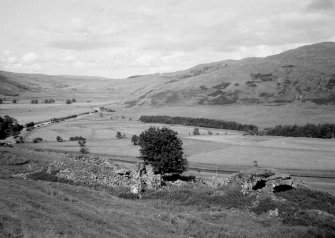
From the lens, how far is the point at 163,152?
6794cm

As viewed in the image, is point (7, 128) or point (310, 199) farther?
point (7, 128)

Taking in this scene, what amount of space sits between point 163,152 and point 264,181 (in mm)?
23103

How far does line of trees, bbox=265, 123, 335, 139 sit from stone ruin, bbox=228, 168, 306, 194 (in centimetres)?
11215

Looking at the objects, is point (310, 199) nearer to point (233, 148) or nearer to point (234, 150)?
point (234, 150)

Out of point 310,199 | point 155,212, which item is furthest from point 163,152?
point 155,212

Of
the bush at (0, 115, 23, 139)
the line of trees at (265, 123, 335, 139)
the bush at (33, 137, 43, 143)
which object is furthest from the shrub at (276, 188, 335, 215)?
the bush at (0, 115, 23, 139)

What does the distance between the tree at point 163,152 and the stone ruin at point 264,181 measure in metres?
16.3

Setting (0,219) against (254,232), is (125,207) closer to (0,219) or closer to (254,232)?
(254,232)

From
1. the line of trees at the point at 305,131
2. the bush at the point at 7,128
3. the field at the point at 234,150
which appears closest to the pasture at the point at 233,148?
the field at the point at 234,150

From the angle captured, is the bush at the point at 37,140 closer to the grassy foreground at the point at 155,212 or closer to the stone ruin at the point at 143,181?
the grassy foreground at the point at 155,212

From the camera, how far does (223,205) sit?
4694 centimetres

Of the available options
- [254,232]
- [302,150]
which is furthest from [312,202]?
[302,150]

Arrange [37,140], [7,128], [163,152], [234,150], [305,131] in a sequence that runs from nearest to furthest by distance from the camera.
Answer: [163,152] < [234,150] < [37,140] < [7,128] < [305,131]

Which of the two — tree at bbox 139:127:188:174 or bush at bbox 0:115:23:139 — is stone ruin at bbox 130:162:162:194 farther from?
bush at bbox 0:115:23:139
